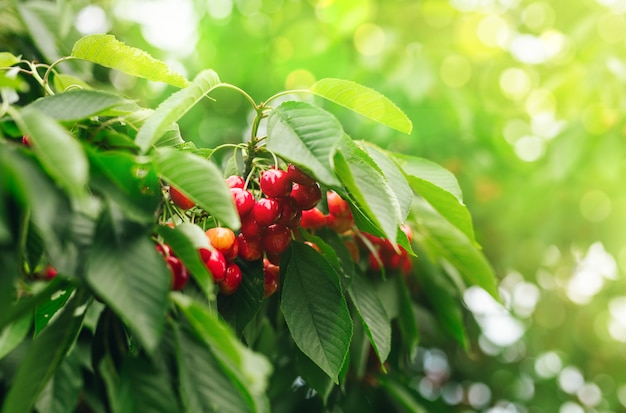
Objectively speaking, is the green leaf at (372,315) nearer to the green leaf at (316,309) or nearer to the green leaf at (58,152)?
the green leaf at (316,309)

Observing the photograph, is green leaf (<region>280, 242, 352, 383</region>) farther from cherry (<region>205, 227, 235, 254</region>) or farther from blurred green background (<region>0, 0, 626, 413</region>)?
blurred green background (<region>0, 0, 626, 413</region>)

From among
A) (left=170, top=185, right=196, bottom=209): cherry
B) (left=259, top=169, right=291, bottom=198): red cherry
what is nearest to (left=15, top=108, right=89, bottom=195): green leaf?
(left=170, top=185, right=196, bottom=209): cherry

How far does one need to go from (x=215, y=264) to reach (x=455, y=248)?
A: 22.7 inches

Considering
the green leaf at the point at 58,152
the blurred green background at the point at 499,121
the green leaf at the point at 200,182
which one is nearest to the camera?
the green leaf at the point at 58,152

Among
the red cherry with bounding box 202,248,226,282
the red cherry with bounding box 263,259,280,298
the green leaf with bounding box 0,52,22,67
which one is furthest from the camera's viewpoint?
the red cherry with bounding box 263,259,280,298

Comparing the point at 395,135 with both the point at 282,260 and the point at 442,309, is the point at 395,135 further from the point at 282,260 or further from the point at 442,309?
the point at 282,260

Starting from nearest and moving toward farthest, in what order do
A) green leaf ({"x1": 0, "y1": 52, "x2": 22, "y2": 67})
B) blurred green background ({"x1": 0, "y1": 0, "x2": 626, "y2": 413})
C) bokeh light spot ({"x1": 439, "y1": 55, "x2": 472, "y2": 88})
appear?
green leaf ({"x1": 0, "y1": 52, "x2": 22, "y2": 67})
blurred green background ({"x1": 0, "y1": 0, "x2": 626, "y2": 413})
bokeh light spot ({"x1": 439, "y1": 55, "x2": 472, "y2": 88})

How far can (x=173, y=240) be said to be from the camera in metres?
0.66

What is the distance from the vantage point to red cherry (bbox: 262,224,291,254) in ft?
2.94

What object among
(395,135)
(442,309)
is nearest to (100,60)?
(442,309)

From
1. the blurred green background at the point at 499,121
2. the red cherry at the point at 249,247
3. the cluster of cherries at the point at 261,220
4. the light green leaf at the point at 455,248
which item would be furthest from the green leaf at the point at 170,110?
the blurred green background at the point at 499,121

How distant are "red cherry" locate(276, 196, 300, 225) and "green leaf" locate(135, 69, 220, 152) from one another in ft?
0.62

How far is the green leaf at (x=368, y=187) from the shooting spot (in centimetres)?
71

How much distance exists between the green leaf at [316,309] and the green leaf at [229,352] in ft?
0.67
